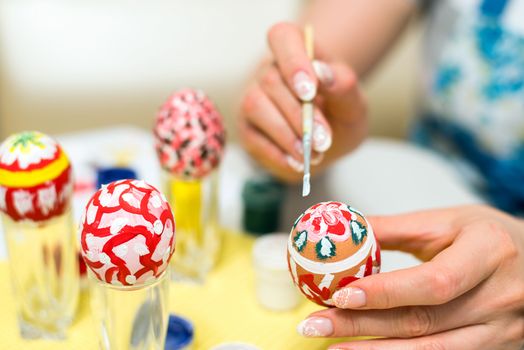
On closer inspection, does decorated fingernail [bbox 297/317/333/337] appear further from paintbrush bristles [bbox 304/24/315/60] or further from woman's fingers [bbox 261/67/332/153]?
paintbrush bristles [bbox 304/24/315/60]

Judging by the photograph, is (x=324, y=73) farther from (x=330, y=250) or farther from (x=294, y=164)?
(x=330, y=250)

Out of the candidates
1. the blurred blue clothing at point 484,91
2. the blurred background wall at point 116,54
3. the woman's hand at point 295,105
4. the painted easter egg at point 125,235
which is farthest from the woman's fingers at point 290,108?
the blurred background wall at point 116,54

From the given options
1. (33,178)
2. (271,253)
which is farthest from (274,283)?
(33,178)

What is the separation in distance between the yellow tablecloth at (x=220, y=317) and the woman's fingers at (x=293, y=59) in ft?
0.71

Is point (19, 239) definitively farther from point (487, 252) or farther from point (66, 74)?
point (66, 74)

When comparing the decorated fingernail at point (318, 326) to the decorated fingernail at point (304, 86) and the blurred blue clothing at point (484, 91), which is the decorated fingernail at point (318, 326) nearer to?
the decorated fingernail at point (304, 86)

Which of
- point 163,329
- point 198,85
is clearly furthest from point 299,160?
point 198,85

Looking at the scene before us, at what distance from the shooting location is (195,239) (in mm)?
699

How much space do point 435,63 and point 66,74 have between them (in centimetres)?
96

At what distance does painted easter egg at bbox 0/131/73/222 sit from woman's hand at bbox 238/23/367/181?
0.82 ft

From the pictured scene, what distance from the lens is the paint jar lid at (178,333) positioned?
56cm

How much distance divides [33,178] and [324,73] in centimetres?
33

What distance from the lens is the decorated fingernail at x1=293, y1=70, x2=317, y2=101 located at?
0.65 metres

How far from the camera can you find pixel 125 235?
47cm
